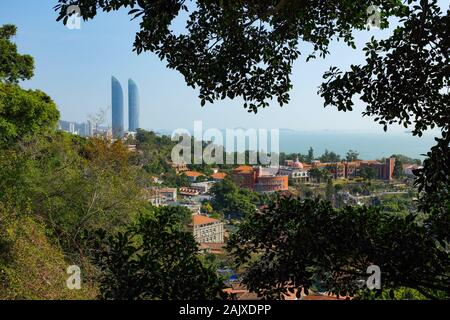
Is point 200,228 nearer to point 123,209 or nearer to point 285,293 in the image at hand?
point 123,209

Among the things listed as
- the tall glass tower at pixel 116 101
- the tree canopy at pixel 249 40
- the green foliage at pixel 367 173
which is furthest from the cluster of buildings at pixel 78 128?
the tree canopy at pixel 249 40

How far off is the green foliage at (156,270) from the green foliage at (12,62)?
6.59 meters

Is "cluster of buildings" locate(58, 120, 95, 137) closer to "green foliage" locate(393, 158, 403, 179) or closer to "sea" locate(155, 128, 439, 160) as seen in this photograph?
"sea" locate(155, 128, 439, 160)

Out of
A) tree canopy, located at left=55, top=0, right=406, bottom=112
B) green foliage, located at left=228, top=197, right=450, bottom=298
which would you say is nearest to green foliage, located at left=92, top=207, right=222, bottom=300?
green foliage, located at left=228, top=197, right=450, bottom=298

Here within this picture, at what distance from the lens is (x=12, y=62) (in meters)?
7.22

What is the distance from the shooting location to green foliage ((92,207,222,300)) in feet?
4.65

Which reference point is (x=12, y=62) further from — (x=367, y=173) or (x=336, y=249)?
(x=336, y=249)

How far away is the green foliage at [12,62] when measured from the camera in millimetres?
7095

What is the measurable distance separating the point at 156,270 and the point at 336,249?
611 millimetres

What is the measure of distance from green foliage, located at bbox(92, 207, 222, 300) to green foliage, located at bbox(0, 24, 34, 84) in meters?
6.59

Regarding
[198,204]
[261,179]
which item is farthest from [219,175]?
[261,179]

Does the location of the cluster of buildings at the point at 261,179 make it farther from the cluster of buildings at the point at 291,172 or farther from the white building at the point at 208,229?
the white building at the point at 208,229

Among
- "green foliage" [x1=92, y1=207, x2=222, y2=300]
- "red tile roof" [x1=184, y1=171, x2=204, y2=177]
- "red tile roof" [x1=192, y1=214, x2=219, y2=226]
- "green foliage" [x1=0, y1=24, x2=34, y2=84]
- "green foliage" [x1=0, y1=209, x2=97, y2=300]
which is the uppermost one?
"green foliage" [x1=0, y1=24, x2=34, y2=84]

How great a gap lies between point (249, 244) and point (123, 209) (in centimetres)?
396
